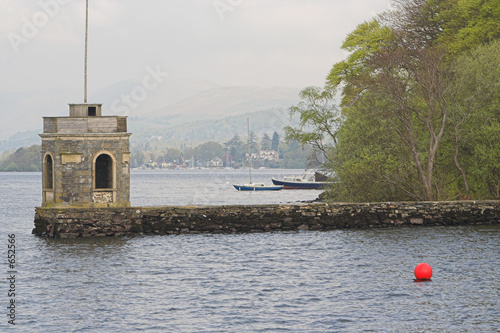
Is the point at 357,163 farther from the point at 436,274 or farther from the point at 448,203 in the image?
the point at 436,274

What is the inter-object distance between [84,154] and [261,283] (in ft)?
53.7

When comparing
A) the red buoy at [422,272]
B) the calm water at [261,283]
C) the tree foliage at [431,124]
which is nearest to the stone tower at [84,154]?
the calm water at [261,283]

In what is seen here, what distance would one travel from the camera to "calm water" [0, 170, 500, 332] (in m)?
22.7

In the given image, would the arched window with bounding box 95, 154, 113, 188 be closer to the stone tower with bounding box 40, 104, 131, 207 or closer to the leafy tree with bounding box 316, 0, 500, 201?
the stone tower with bounding box 40, 104, 131, 207

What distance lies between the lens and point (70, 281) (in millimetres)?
29266

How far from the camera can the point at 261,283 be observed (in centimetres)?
2895

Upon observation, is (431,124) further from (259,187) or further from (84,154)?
(259,187)

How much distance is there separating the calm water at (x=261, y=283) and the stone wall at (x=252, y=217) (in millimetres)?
1059

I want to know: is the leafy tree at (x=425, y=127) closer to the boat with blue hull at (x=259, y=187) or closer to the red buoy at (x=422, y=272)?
the red buoy at (x=422, y=272)

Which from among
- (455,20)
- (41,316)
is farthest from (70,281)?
(455,20)

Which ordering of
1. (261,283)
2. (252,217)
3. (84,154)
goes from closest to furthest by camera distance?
(261,283) < (84,154) < (252,217)

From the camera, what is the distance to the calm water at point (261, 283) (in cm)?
2272

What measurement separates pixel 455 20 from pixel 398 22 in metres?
7.35

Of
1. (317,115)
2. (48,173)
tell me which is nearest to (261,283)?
(48,173)
